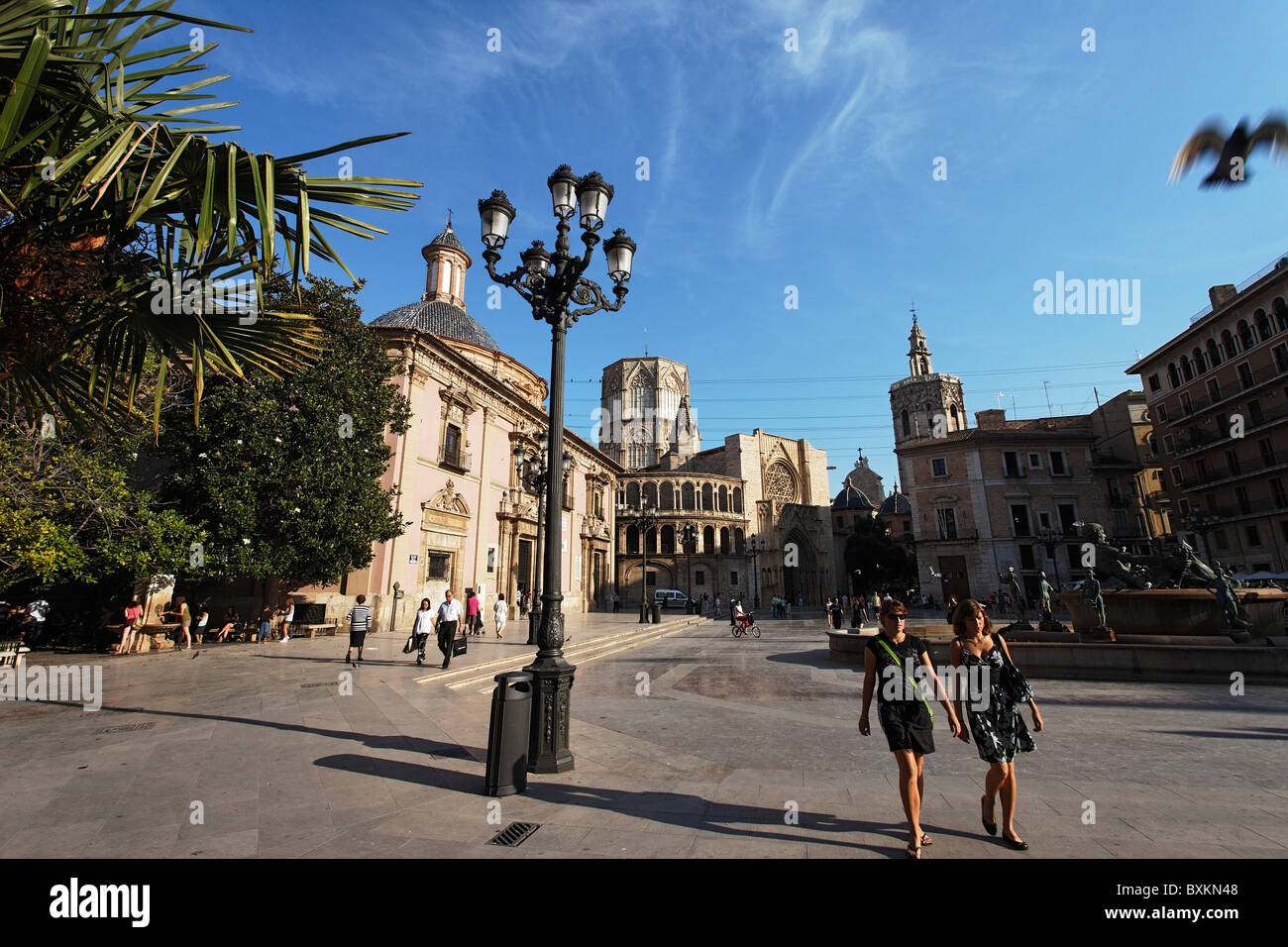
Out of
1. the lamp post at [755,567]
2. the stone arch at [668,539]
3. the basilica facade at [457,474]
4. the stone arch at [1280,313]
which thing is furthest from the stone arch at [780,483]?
the stone arch at [1280,313]

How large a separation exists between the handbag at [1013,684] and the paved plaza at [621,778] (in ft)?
2.67

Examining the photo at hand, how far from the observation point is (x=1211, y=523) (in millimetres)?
27578

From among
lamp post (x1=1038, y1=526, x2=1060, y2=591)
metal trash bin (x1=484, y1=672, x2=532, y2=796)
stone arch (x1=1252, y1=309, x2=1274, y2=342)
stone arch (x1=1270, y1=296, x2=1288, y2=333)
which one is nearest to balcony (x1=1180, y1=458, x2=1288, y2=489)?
stone arch (x1=1252, y1=309, x2=1274, y2=342)

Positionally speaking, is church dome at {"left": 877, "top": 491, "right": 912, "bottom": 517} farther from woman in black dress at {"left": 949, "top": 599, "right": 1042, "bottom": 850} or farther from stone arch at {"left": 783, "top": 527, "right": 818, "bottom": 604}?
woman in black dress at {"left": 949, "top": 599, "right": 1042, "bottom": 850}

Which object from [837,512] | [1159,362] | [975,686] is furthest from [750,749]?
[837,512]

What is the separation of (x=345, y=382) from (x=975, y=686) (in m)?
17.0

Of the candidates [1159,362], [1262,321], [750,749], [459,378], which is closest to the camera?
[750,749]

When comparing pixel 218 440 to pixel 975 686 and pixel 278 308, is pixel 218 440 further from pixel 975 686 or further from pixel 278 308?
pixel 975 686

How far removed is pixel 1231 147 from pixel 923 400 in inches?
2790

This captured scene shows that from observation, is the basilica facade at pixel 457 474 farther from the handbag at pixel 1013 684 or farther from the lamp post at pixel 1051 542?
the lamp post at pixel 1051 542

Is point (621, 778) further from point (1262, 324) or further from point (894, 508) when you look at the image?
point (894, 508)

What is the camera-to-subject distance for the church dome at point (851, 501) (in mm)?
65125

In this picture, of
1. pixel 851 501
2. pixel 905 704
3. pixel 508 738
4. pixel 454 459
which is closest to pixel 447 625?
pixel 508 738
